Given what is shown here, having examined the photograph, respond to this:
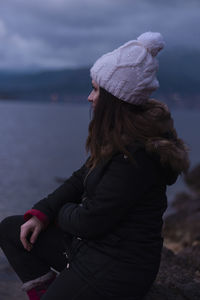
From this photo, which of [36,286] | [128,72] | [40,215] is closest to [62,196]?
[40,215]

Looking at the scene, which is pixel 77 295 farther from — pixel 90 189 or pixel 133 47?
pixel 133 47

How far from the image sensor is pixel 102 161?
272cm

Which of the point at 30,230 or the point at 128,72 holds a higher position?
the point at 128,72

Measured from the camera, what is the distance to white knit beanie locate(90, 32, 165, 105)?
9.16 ft

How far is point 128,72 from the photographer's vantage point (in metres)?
2.82

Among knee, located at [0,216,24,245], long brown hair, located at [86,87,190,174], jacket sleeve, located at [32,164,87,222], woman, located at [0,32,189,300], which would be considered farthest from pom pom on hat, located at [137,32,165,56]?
knee, located at [0,216,24,245]

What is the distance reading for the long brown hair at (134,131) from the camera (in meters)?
2.65

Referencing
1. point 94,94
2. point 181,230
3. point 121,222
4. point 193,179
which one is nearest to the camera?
point 121,222

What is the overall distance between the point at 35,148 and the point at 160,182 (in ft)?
150

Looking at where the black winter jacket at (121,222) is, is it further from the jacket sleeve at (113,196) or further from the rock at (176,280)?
the rock at (176,280)

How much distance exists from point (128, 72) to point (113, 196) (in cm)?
74

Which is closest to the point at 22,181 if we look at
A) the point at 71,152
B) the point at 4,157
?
the point at 4,157

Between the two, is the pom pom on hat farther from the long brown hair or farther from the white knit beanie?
the long brown hair

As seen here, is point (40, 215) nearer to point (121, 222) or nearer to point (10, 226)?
point (10, 226)
